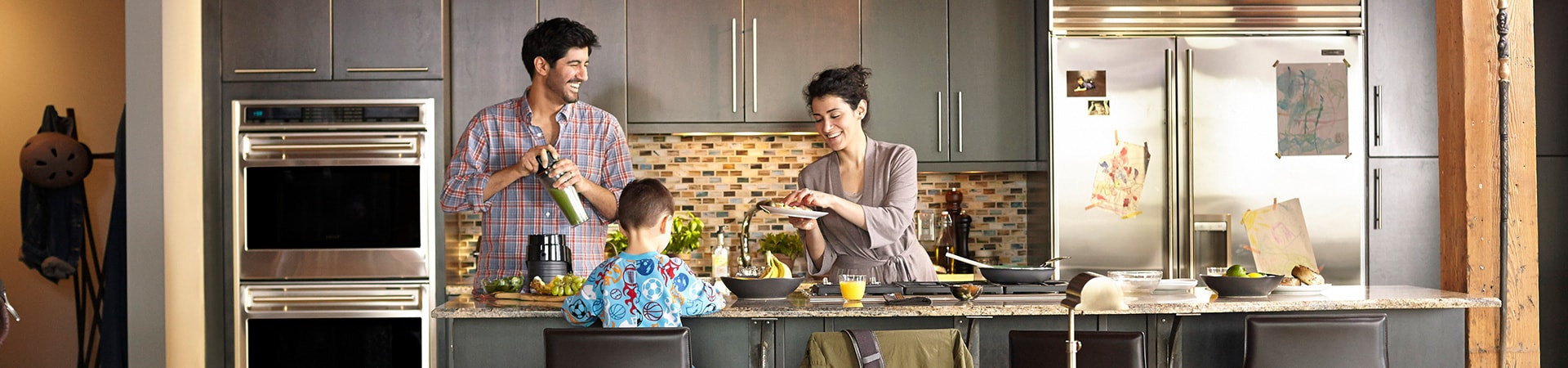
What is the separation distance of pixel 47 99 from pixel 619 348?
3.70 metres

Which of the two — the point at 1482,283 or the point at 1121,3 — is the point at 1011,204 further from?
the point at 1482,283

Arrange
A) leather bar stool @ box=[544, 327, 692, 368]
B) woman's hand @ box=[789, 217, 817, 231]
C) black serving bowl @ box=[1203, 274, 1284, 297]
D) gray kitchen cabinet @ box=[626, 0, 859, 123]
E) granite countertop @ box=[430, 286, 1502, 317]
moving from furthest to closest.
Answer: gray kitchen cabinet @ box=[626, 0, 859, 123]
woman's hand @ box=[789, 217, 817, 231]
black serving bowl @ box=[1203, 274, 1284, 297]
granite countertop @ box=[430, 286, 1502, 317]
leather bar stool @ box=[544, 327, 692, 368]

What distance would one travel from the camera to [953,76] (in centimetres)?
443

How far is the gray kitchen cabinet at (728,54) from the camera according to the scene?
4.38 m

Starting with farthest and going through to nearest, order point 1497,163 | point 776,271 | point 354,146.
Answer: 1. point 354,146
2. point 1497,163
3. point 776,271

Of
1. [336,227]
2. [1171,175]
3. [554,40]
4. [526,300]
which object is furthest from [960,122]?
[336,227]

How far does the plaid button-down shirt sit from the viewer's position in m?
3.42

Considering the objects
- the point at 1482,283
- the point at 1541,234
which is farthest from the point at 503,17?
the point at 1541,234

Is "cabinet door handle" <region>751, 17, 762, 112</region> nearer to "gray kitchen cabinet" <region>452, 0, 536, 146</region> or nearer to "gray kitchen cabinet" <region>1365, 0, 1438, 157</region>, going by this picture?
"gray kitchen cabinet" <region>452, 0, 536, 146</region>

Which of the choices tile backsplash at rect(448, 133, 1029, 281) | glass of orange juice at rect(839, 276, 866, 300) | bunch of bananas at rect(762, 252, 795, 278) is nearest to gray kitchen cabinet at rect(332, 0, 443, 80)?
tile backsplash at rect(448, 133, 1029, 281)

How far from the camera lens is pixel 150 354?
417cm

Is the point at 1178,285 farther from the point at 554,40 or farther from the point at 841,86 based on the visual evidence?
the point at 554,40

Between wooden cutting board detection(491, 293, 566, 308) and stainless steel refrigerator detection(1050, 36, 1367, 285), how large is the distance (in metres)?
2.28

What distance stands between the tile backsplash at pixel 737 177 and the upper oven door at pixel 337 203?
3.47ft
